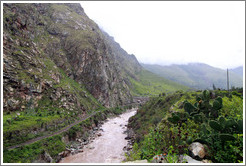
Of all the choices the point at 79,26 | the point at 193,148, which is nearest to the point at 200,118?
the point at 193,148

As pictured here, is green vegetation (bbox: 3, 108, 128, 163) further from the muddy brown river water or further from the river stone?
the river stone

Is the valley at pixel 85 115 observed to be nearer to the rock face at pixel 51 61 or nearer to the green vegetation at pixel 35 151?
the green vegetation at pixel 35 151

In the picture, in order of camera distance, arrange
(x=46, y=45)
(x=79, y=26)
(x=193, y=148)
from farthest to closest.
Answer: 1. (x=79, y=26)
2. (x=46, y=45)
3. (x=193, y=148)

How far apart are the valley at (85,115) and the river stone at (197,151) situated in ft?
0.33

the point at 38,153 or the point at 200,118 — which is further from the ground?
the point at 200,118

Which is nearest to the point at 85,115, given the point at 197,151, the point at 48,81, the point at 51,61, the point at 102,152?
the point at 48,81

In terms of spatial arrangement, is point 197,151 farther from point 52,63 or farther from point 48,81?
point 52,63

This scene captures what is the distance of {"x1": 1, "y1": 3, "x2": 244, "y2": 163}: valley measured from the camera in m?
8.71

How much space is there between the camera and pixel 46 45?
83125 millimetres

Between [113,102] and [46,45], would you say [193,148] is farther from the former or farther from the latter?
[46,45]

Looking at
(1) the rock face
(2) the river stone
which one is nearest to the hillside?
(1) the rock face

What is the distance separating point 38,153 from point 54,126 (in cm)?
1225

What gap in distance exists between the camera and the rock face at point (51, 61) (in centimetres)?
4688

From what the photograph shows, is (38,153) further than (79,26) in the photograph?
No
